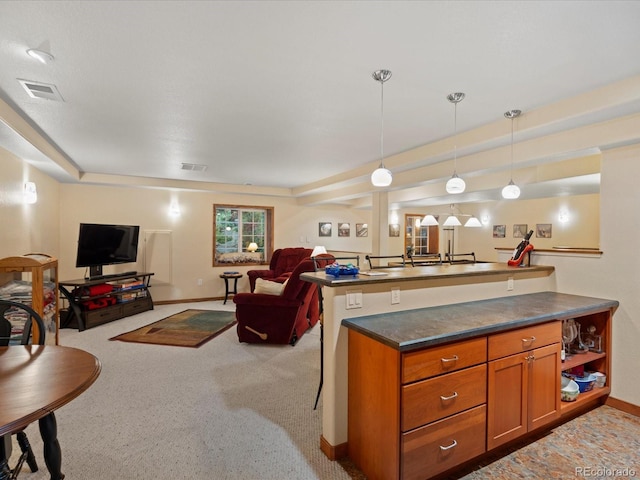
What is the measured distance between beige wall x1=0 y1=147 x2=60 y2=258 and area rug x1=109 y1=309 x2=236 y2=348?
5.55ft

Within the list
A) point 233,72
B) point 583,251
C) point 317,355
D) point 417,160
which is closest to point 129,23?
point 233,72

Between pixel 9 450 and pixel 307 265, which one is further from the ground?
pixel 307 265

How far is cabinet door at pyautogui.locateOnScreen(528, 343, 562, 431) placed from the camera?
7.17 ft

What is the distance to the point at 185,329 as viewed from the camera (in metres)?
4.96

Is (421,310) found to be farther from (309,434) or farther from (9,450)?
(9,450)

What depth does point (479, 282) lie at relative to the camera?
9.00 feet

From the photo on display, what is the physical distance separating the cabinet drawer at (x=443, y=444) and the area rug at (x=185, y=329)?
10.7 feet

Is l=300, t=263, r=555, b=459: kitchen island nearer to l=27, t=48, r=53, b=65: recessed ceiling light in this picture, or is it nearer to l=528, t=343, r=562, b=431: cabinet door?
l=528, t=343, r=562, b=431: cabinet door

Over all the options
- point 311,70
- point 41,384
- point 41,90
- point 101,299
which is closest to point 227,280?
point 101,299

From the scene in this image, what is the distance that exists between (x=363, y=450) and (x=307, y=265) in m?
2.22

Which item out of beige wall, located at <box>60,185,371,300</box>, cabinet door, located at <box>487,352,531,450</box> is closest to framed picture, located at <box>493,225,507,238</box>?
beige wall, located at <box>60,185,371,300</box>

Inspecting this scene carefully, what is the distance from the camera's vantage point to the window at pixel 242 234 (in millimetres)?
7336

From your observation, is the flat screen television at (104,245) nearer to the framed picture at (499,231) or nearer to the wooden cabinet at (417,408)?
the wooden cabinet at (417,408)

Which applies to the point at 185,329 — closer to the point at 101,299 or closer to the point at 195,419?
the point at 101,299
